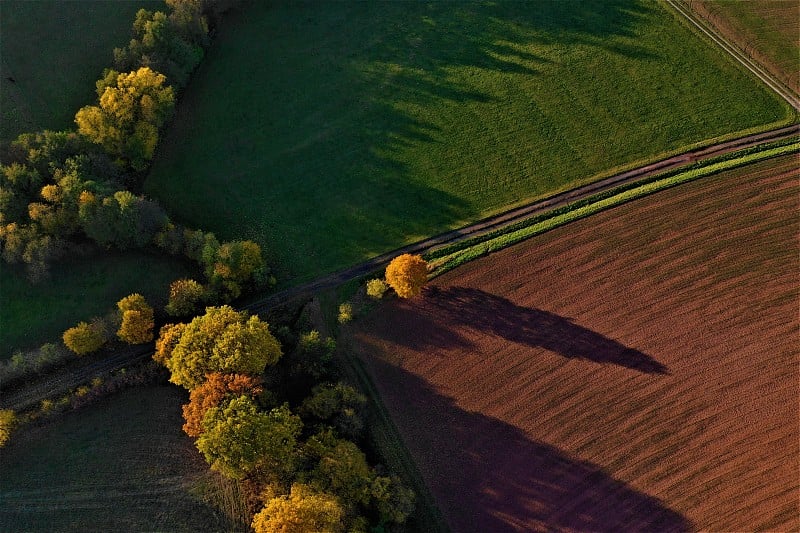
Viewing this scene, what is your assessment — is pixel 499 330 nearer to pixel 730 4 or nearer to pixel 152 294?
pixel 152 294

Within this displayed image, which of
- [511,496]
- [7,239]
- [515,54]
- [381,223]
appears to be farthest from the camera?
[515,54]

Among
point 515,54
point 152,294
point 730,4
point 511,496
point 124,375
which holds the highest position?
point 730,4

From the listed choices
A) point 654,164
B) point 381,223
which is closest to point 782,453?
point 654,164

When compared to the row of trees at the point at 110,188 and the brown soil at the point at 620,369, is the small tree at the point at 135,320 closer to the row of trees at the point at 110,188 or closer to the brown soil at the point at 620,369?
the row of trees at the point at 110,188

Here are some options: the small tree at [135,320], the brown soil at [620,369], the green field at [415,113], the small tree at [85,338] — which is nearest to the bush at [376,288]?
the brown soil at [620,369]

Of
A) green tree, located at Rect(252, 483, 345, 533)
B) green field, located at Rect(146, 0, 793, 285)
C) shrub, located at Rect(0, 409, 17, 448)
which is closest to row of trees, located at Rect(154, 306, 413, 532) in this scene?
green tree, located at Rect(252, 483, 345, 533)

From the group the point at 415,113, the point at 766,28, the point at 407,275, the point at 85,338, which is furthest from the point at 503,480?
the point at 766,28

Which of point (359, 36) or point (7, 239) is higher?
point (359, 36)
